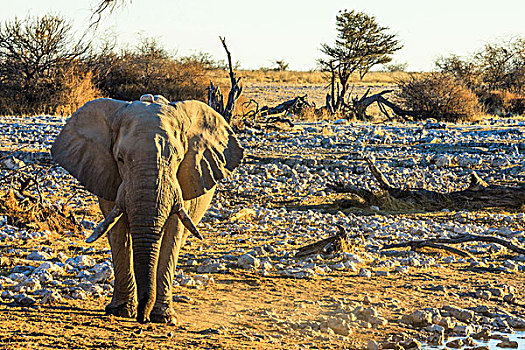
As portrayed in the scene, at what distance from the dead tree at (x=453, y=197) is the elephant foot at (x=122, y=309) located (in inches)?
228

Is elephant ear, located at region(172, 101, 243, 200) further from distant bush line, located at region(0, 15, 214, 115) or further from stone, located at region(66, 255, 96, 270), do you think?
distant bush line, located at region(0, 15, 214, 115)

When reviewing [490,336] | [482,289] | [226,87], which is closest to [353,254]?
[482,289]

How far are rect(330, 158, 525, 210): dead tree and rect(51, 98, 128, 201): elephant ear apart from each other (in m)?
5.73

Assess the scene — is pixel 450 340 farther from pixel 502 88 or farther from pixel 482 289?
pixel 502 88

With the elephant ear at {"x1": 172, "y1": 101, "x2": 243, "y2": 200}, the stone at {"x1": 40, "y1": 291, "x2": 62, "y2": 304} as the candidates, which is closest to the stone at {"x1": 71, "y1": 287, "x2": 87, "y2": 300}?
the stone at {"x1": 40, "y1": 291, "x2": 62, "y2": 304}

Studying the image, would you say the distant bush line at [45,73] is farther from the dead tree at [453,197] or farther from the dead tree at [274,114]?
the dead tree at [453,197]

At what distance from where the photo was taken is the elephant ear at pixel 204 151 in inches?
196

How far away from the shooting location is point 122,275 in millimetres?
4902

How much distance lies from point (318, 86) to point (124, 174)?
125 feet

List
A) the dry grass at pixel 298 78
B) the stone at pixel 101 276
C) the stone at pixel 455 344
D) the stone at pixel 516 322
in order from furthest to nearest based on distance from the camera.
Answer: the dry grass at pixel 298 78 < the stone at pixel 101 276 < the stone at pixel 516 322 < the stone at pixel 455 344

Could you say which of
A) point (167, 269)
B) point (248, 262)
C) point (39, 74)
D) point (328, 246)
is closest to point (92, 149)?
point (167, 269)

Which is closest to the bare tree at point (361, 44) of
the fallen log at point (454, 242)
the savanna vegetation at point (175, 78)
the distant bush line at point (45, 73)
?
the savanna vegetation at point (175, 78)

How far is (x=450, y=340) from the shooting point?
493cm

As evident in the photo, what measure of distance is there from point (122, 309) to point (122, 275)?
0.24 m
